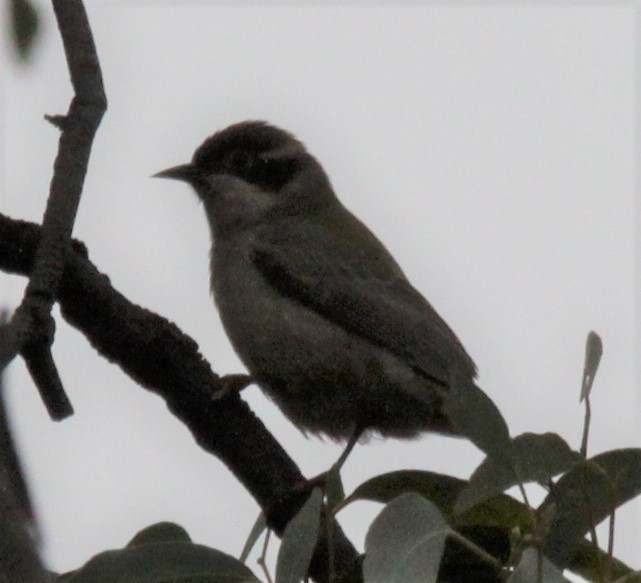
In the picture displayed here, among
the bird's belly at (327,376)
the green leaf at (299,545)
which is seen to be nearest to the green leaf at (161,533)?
the green leaf at (299,545)

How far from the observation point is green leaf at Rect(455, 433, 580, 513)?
241 cm

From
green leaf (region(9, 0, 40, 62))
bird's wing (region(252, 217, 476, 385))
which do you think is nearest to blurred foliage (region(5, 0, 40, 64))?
green leaf (region(9, 0, 40, 62))

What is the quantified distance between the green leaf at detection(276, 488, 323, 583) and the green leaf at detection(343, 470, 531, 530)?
21cm

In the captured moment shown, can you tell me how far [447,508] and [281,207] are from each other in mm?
3587

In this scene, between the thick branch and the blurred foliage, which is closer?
the blurred foliage

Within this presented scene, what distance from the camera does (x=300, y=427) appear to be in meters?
5.34

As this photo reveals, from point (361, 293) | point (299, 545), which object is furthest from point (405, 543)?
point (361, 293)

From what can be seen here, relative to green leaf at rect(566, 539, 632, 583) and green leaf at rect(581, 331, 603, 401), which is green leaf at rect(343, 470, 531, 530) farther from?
green leaf at rect(581, 331, 603, 401)

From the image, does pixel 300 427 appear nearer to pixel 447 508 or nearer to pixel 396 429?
pixel 396 429

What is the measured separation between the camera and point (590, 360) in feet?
8.23

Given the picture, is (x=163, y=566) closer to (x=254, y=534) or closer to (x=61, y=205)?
(x=254, y=534)

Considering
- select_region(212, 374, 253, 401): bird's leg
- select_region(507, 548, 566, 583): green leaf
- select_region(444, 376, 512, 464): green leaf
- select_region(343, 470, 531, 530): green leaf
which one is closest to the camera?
select_region(507, 548, 566, 583): green leaf

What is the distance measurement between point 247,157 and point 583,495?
4360 mm

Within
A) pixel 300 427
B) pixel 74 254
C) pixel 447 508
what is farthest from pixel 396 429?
pixel 447 508
